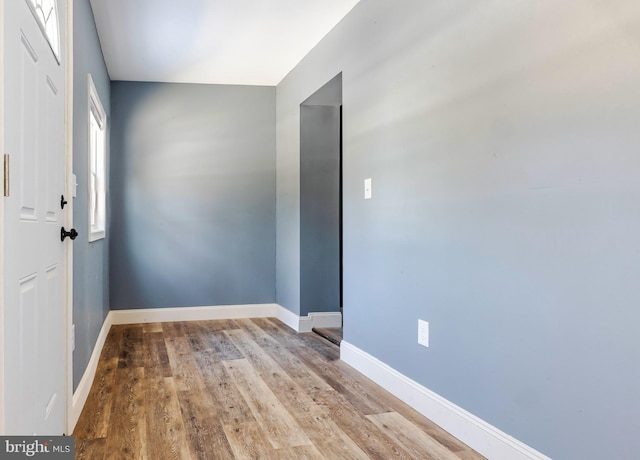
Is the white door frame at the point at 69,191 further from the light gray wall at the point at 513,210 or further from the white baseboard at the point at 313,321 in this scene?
the white baseboard at the point at 313,321

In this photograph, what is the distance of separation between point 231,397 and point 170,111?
11.1 feet

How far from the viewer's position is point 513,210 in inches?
Answer: 76.9

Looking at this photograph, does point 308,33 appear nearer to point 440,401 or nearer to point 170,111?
point 170,111

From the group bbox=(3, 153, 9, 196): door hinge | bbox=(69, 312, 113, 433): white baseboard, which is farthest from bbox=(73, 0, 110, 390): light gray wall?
bbox=(3, 153, 9, 196): door hinge

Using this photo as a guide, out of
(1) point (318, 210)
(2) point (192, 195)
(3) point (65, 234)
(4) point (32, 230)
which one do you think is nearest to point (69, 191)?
(3) point (65, 234)

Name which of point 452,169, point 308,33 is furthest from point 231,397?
point 308,33

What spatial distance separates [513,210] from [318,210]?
2.91m

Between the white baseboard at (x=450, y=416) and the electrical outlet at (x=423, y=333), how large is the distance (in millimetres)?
224

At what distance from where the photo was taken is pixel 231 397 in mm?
2873

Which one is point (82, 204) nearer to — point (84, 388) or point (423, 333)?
point (84, 388)

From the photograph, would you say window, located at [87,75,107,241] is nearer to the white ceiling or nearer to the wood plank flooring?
the white ceiling

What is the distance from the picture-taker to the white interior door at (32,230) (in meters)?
1.28

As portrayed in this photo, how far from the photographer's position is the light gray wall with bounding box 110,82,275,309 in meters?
5.16

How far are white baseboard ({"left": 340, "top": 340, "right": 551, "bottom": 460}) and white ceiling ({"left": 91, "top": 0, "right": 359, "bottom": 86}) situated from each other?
7.73 ft
